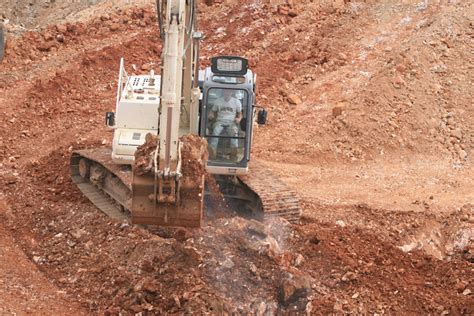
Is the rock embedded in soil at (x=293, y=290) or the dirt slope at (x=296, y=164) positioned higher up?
the dirt slope at (x=296, y=164)

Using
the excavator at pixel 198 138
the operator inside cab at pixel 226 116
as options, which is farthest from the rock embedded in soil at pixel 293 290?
the operator inside cab at pixel 226 116

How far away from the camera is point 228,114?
526 inches

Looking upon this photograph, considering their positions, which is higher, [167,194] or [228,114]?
[228,114]

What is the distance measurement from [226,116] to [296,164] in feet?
14.1

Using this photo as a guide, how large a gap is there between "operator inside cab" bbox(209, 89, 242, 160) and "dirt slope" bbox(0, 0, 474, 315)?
1.31m

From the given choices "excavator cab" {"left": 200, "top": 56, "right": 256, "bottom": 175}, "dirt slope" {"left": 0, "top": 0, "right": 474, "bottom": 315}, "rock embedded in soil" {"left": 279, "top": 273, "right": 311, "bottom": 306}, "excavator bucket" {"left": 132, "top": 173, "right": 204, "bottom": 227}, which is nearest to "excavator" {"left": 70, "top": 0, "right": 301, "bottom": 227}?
"excavator cab" {"left": 200, "top": 56, "right": 256, "bottom": 175}

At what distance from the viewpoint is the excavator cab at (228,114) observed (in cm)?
1326

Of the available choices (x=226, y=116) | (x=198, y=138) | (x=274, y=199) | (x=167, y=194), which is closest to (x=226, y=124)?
(x=226, y=116)

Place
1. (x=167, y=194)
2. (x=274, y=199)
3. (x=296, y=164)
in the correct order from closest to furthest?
(x=167, y=194) → (x=274, y=199) → (x=296, y=164)

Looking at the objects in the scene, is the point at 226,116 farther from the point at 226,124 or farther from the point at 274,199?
the point at 274,199

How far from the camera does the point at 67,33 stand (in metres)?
23.5

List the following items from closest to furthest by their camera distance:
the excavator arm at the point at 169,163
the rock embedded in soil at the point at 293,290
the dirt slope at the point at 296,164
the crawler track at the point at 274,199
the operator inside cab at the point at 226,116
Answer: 1. the excavator arm at the point at 169,163
2. the rock embedded in soil at the point at 293,290
3. the dirt slope at the point at 296,164
4. the crawler track at the point at 274,199
5. the operator inside cab at the point at 226,116

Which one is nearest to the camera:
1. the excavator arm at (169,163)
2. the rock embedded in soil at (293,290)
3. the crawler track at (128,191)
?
the excavator arm at (169,163)

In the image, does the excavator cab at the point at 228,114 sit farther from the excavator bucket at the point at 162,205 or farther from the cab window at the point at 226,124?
the excavator bucket at the point at 162,205
